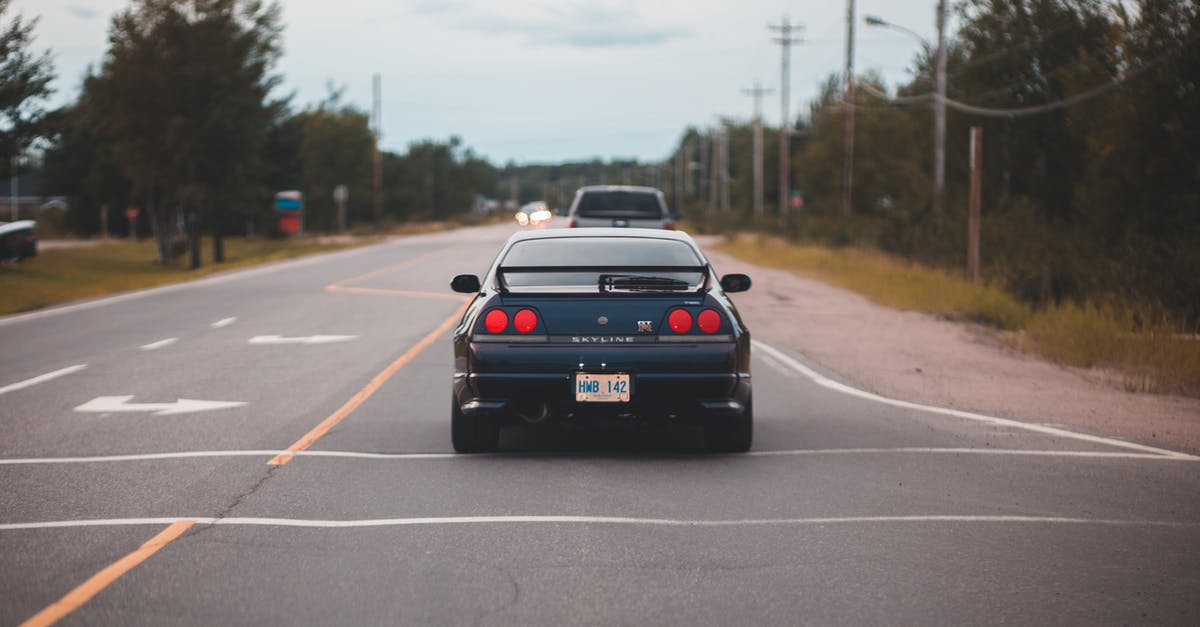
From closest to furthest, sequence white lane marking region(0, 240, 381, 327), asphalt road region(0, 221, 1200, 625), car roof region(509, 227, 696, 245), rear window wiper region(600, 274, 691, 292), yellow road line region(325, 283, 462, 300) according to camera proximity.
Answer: asphalt road region(0, 221, 1200, 625), rear window wiper region(600, 274, 691, 292), car roof region(509, 227, 696, 245), white lane marking region(0, 240, 381, 327), yellow road line region(325, 283, 462, 300)

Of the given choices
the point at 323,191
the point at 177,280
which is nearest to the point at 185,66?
the point at 177,280

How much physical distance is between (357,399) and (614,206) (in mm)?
13433

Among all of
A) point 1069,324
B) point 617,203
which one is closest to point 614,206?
point 617,203

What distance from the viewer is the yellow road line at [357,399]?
30.6 ft

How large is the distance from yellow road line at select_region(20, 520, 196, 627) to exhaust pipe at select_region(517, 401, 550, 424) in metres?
2.35

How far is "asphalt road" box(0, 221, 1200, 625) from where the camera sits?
5.52 meters

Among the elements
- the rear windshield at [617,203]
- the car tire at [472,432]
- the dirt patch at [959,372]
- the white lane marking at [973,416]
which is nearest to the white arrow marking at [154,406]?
the car tire at [472,432]

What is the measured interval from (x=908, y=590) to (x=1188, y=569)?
53.9 inches

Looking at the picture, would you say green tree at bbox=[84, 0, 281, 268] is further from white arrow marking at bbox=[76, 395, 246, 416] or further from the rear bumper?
the rear bumper

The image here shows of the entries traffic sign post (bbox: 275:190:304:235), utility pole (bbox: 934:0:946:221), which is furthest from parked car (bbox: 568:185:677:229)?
traffic sign post (bbox: 275:190:304:235)

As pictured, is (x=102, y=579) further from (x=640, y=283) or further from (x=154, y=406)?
(x=154, y=406)

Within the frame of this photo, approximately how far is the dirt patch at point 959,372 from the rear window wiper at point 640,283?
361cm

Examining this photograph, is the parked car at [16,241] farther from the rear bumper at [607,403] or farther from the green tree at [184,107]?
the rear bumper at [607,403]

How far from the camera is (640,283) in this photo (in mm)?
8805
